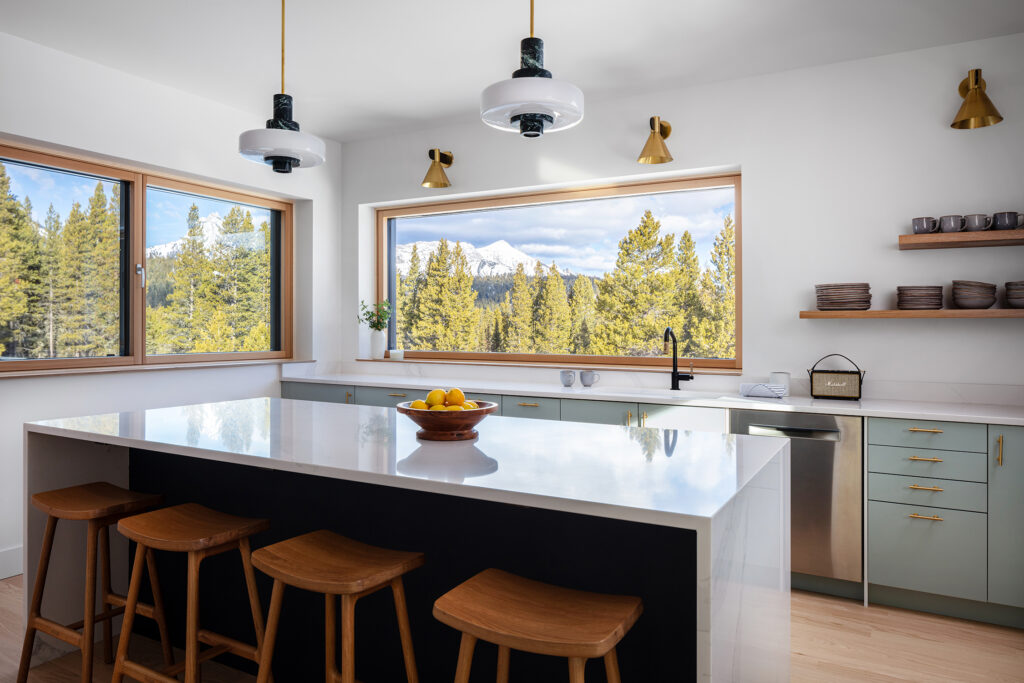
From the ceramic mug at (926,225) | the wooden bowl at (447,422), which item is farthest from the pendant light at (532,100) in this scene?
the ceramic mug at (926,225)

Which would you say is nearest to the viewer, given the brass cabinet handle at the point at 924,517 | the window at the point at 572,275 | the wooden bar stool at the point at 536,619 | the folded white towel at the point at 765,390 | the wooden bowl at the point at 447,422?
the wooden bar stool at the point at 536,619

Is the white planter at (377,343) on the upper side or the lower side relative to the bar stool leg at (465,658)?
upper

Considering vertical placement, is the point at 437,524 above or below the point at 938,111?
below

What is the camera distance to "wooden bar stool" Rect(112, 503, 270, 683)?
1923mm

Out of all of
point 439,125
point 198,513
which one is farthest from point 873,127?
point 198,513

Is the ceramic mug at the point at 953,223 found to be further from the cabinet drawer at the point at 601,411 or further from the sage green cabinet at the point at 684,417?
the cabinet drawer at the point at 601,411

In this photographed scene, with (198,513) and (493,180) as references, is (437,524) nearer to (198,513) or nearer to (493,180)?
(198,513)

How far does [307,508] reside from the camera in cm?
233

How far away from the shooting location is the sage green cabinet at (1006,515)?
2.86 m

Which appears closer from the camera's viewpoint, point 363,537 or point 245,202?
point 363,537

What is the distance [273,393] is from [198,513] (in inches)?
112

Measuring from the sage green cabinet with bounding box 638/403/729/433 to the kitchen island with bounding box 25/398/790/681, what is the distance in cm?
124

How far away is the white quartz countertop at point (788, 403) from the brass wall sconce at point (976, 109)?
134 cm

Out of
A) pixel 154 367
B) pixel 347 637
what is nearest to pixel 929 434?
pixel 347 637
